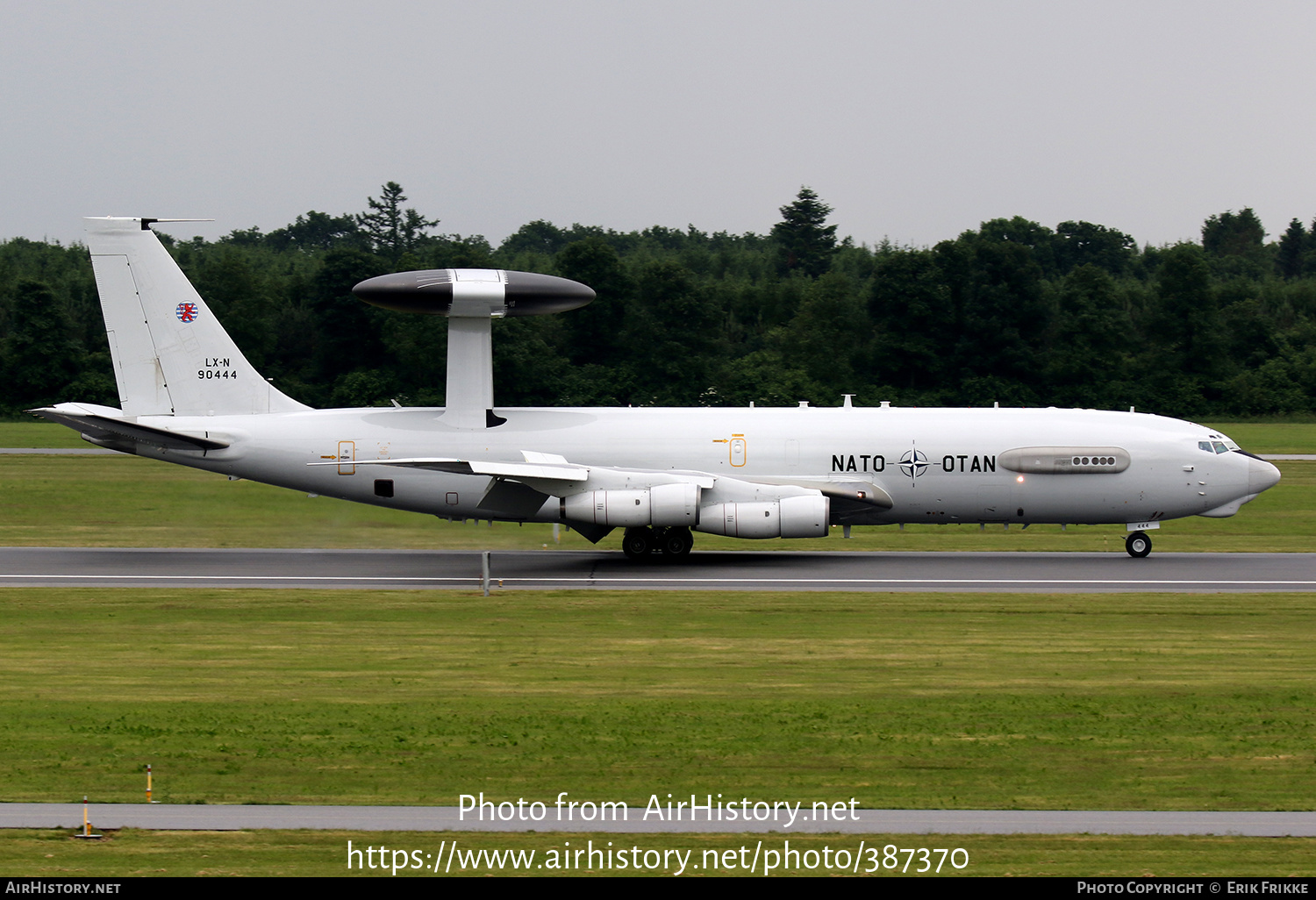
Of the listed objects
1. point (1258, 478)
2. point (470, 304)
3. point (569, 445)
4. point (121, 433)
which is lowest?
point (1258, 478)

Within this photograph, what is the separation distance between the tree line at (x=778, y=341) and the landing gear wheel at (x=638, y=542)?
40477 millimetres

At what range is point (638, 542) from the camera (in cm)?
3428

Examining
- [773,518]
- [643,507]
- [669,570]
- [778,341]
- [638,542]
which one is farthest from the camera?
[778,341]

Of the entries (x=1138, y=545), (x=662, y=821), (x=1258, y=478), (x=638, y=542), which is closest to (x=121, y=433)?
(x=638, y=542)

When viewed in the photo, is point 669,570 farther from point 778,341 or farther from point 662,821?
point 778,341

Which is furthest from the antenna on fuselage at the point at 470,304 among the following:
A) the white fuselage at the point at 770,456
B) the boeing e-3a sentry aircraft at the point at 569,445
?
the white fuselage at the point at 770,456

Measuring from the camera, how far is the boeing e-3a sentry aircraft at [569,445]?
110ft

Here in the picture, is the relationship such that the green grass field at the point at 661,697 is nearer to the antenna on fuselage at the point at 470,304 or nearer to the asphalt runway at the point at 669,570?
the asphalt runway at the point at 669,570

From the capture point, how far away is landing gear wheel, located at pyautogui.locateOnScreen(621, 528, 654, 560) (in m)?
34.3

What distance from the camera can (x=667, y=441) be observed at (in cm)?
3469

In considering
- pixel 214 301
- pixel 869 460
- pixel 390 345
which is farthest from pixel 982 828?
pixel 214 301

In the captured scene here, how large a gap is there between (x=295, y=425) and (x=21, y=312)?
5919 cm

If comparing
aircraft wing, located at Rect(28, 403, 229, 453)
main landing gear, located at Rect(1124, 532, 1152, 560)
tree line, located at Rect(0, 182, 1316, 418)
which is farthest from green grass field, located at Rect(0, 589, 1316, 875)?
tree line, located at Rect(0, 182, 1316, 418)

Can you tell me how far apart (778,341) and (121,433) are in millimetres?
59748
